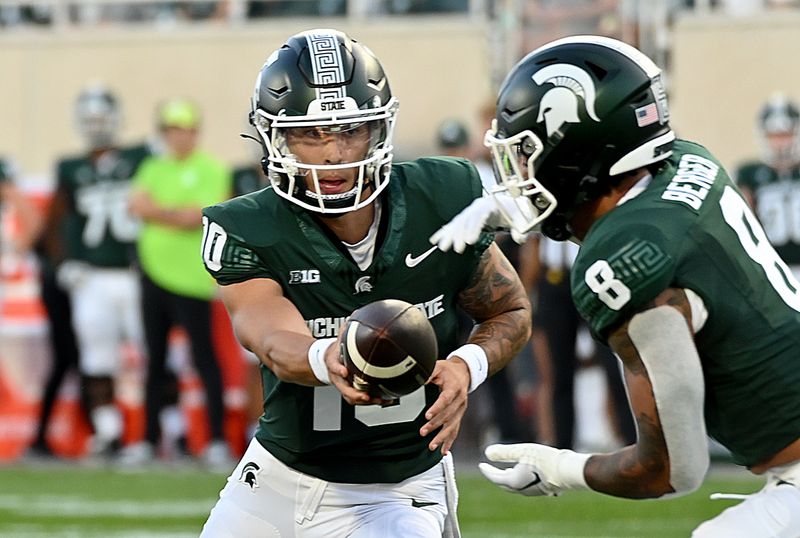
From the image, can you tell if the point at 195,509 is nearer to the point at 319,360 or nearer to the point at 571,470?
the point at 319,360

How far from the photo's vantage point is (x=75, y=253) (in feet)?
27.7

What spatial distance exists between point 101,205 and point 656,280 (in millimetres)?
6132

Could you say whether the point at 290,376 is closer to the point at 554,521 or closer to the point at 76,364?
the point at 554,521

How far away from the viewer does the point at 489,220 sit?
307cm

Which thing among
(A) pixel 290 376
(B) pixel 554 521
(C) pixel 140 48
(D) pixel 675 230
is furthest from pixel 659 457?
(C) pixel 140 48

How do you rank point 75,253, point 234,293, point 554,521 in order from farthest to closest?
point 75,253 → point 554,521 → point 234,293

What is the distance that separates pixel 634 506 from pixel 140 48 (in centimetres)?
551

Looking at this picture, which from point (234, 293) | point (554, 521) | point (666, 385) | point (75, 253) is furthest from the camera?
point (75, 253)

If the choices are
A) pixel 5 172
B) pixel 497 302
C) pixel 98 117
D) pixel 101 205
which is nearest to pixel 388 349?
pixel 497 302

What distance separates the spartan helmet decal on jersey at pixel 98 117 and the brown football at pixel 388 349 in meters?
5.80

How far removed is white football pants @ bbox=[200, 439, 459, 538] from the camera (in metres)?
3.29

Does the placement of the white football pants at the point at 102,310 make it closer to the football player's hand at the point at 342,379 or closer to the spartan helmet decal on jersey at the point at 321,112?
the spartan helmet decal on jersey at the point at 321,112

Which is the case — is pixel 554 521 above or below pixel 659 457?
below

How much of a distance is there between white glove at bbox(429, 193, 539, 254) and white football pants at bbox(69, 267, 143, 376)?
5532 millimetres
